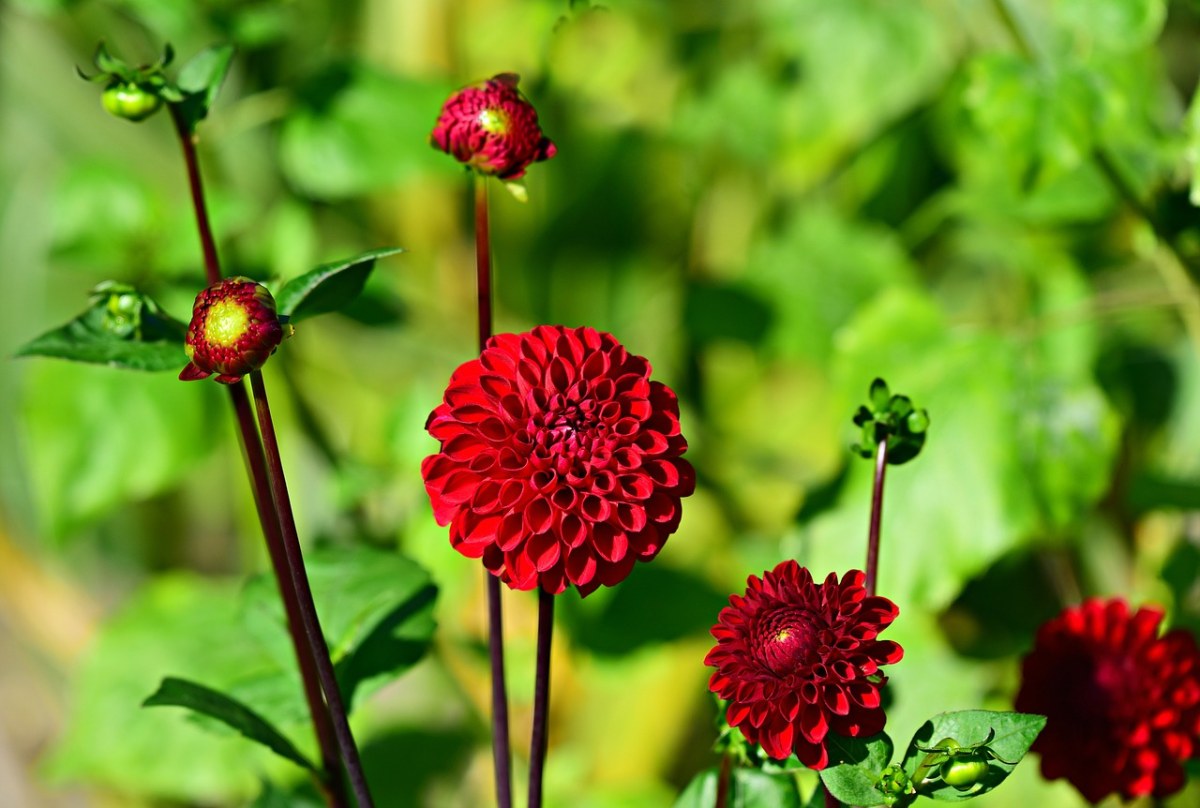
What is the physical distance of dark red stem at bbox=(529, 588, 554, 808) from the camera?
0.36 m

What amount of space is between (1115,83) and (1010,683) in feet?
1.11

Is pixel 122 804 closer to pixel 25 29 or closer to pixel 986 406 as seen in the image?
pixel 25 29

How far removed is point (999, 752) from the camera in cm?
35

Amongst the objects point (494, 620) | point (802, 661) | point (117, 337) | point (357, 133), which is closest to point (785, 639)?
point (802, 661)

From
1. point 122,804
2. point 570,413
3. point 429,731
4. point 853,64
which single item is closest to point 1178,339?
point 853,64

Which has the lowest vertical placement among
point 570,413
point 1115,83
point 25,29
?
point 570,413

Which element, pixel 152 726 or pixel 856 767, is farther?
pixel 152 726

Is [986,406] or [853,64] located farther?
[853,64]

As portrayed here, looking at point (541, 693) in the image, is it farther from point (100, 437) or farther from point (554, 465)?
point (100, 437)

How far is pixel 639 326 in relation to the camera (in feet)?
3.48

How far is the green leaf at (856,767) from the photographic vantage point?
352 mm

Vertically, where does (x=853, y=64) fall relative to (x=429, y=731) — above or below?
above

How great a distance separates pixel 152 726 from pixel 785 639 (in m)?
0.54

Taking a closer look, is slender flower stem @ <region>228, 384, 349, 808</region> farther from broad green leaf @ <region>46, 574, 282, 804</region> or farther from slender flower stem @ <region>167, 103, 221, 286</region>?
broad green leaf @ <region>46, 574, 282, 804</region>
